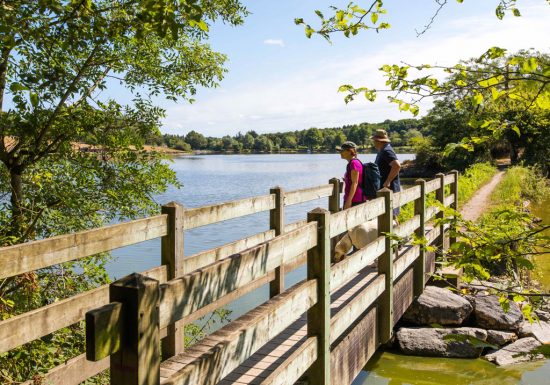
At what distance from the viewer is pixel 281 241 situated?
355 centimetres

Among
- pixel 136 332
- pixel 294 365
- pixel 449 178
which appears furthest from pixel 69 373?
pixel 449 178

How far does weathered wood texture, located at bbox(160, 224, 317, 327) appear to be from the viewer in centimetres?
231

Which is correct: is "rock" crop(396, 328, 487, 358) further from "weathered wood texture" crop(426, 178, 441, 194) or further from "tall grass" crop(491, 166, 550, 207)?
"tall grass" crop(491, 166, 550, 207)

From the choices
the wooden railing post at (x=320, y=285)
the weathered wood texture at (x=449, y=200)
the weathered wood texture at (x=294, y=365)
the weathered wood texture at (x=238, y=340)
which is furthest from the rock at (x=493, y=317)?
the weathered wood texture at (x=238, y=340)

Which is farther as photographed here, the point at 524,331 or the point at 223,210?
the point at 524,331

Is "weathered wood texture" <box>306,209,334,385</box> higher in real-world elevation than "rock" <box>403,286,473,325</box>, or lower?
higher

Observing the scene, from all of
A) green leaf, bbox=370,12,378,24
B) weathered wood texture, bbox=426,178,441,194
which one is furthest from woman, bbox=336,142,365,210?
green leaf, bbox=370,12,378,24

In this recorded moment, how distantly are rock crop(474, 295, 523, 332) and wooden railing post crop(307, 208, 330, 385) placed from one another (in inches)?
215

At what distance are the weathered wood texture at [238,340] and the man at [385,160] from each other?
13.8 ft

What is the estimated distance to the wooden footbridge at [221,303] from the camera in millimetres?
2027

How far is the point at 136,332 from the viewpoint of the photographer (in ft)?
6.52

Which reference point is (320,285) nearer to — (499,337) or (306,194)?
(306,194)

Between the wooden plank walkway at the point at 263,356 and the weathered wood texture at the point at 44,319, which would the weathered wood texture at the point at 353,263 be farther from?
the weathered wood texture at the point at 44,319

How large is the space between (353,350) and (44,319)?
10.0 feet
